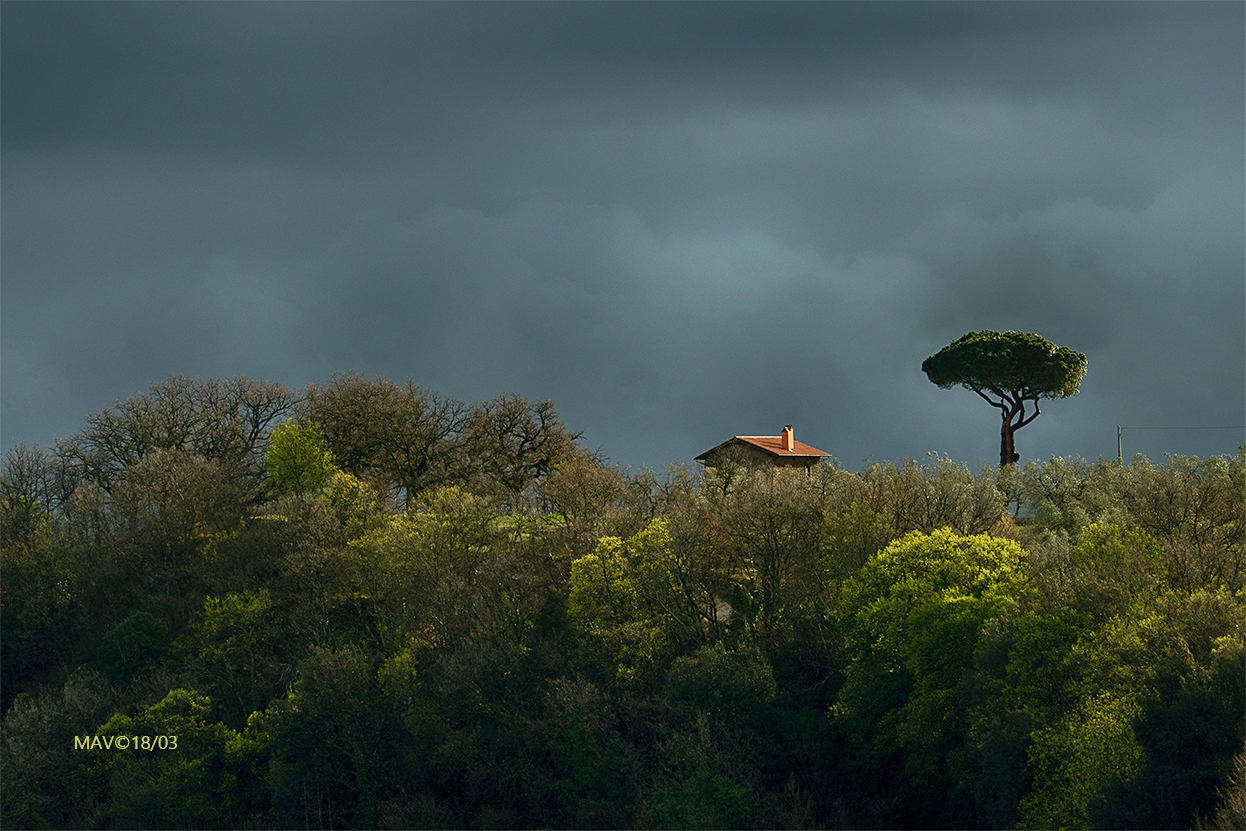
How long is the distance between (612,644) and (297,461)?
35.1 metres

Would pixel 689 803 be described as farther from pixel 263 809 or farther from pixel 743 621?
pixel 263 809

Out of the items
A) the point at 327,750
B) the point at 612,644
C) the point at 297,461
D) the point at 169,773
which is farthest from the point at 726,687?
the point at 297,461

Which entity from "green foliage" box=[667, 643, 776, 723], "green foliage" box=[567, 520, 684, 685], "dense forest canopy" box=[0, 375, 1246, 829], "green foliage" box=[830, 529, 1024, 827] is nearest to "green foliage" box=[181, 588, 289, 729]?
"dense forest canopy" box=[0, 375, 1246, 829]

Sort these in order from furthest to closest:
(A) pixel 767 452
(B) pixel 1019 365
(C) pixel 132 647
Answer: (A) pixel 767 452 → (B) pixel 1019 365 → (C) pixel 132 647

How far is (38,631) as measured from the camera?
239ft

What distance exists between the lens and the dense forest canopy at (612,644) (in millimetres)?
37094

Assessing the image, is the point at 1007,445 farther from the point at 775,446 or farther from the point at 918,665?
the point at 918,665

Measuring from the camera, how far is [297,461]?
7894 cm

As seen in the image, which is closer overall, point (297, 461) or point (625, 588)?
point (625, 588)

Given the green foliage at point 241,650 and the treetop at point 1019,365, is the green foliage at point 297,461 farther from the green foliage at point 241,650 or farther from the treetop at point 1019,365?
the treetop at point 1019,365

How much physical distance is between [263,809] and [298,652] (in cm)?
902

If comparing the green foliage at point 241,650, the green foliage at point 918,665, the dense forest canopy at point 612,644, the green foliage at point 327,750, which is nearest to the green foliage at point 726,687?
the dense forest canopy at point 612,644

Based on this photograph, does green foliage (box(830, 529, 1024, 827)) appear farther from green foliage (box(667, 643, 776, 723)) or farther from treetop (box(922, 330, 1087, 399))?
treetop (box(922, 330, 1087, 399))

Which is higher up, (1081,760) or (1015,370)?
(1015,370)
